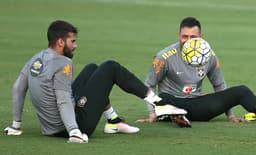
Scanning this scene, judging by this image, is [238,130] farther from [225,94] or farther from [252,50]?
[252,50]

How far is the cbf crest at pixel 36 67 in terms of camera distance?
29.1 feet

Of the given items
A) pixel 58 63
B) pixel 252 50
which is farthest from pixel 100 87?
pixel 252 50

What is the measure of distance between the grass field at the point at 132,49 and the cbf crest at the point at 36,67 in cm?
70

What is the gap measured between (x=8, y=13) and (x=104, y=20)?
127 inches

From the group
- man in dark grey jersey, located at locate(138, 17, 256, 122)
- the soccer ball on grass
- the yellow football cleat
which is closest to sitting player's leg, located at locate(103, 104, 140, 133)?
man in dark grey jersey, located at locate(138, 17, 256, 122)

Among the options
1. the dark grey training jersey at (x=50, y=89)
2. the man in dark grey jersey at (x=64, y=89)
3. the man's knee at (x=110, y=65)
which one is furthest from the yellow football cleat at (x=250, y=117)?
the dark grey training jersey at (x=50, y=89)

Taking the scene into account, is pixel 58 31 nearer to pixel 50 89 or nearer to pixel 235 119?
pixel 50 89

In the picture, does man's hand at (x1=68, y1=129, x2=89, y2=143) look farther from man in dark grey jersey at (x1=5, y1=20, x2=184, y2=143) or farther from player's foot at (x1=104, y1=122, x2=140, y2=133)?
player's foot at (x1=104, y1=122, x2=140, y2=133)

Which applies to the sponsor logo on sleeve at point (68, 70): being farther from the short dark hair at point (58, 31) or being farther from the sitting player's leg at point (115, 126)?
the sitting player's leg at point (115, 126)

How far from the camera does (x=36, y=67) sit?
350 inches

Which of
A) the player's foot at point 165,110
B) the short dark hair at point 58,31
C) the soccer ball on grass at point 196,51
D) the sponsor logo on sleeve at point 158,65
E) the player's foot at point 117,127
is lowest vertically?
the player's foot at point 117,127

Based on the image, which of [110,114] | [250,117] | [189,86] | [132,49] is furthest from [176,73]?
[132,49]

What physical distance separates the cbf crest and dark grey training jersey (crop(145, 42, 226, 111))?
2084mm

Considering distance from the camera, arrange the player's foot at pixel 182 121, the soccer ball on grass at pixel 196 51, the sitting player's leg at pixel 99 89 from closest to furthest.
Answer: the sitting player's leg at pixel 99 89 < the player's foot at pixel 182 121 < the soccer ball on grass at pixel 196 51
